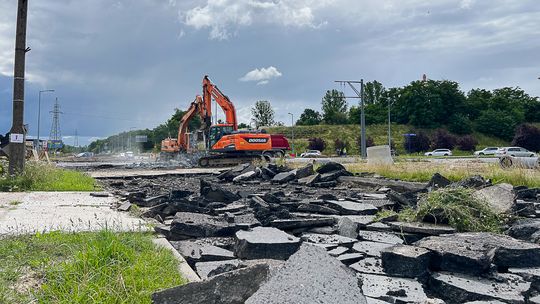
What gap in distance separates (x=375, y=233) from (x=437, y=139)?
67.0m

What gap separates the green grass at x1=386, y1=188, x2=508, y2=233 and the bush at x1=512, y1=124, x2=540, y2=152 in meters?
58.0

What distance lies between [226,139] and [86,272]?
21942mm

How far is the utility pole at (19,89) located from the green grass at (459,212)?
1111 cm

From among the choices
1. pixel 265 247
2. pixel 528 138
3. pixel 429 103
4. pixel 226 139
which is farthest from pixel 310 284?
pixel 429 103

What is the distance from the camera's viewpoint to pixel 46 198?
9102 millimetres

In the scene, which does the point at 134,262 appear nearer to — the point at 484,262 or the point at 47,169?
the point at 484,262

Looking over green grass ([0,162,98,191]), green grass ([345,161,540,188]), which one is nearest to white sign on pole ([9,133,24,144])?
green grass ([0,162,98,191])

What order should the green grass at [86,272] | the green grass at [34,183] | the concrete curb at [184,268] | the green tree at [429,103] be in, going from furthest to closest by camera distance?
1. the green tree at [429,103]
2. the green grass at [34,183]
3. the concrete curb at [184,268]
4. the green grass at [86,272]

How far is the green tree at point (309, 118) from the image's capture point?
A: 99.4 m

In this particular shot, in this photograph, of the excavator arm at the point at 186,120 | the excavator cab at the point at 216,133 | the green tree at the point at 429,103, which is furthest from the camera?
the green tree at the point at 429,103

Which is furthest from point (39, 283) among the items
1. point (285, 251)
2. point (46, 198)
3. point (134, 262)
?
point (46, 198)

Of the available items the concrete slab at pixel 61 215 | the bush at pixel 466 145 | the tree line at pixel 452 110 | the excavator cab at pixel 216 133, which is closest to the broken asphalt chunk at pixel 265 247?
the concrete slab at pixel 61 215

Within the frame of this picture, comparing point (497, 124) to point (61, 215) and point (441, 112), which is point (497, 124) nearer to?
point (441, 112)

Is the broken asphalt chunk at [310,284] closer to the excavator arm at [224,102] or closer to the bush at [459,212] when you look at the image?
the bush at [459,212]
